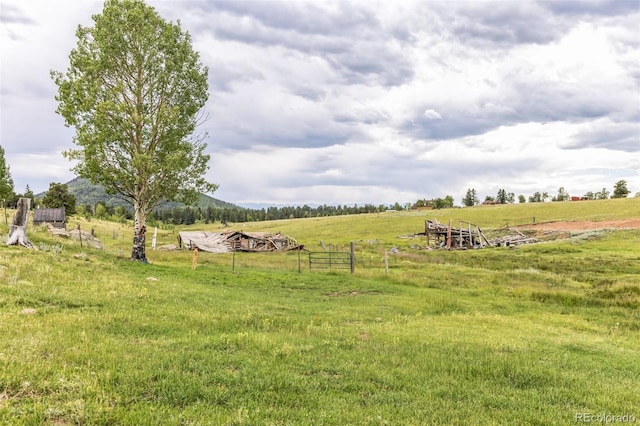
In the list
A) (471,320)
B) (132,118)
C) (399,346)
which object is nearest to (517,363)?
(399,346)

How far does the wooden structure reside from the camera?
220 ft

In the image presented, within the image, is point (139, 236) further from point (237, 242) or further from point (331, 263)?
point (237, 242)

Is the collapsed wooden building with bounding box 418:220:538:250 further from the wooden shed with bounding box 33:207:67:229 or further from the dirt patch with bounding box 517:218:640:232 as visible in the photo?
the wooden shed with bounding box 33:207:67:229

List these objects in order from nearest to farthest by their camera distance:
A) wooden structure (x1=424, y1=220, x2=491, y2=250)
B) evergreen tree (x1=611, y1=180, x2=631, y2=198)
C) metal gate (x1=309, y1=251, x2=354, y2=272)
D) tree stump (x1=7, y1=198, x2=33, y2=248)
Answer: tree stump (x1=7, y1=198, x2=33, y2=248), metal gate (x1=309, y1=251, x2=354, y2=272), wooden structure (x1=424, y1=220, x2=491, y2=250), evergreen tree (x1=611, y1=180, x2=631, y2=198)

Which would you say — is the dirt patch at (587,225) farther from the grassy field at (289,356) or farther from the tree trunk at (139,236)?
the tree trunk at (139,236)

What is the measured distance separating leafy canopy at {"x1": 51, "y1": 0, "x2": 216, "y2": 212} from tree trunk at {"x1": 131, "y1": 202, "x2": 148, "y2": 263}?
437 mm

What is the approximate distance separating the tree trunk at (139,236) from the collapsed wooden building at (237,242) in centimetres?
3622

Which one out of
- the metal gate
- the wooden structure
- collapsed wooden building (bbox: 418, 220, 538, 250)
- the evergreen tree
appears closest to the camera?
the metal gate

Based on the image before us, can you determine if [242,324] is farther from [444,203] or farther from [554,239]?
[444,203]

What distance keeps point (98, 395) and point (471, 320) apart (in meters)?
14.2

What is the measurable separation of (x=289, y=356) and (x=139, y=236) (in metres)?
25.7

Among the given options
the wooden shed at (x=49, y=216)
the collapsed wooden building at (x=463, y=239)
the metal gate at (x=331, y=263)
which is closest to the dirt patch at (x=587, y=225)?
the collapsed wooden building at (x=463, y=239)

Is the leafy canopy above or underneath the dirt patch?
above

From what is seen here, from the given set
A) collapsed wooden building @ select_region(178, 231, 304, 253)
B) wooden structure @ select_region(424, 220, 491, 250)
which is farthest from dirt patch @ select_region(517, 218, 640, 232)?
collapsed wooden building @ select_region(178, 231, 304, 253)
